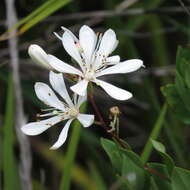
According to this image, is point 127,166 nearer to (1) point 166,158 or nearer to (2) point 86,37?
(1) point 166,158

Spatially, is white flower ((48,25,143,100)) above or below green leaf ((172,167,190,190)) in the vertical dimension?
above

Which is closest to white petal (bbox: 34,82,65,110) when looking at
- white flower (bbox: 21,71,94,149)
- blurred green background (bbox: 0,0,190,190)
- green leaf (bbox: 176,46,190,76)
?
white flower (bbox: 21,71,94,149)

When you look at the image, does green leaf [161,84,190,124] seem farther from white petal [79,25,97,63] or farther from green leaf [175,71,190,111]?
white petal [79,25,97,63]

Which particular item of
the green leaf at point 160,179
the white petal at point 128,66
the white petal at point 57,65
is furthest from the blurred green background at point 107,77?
the white petal at point 57,65

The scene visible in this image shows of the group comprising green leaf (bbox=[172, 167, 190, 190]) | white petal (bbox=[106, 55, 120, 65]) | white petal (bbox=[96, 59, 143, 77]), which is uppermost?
white petal (bbox=[106, 55, 120, 65])

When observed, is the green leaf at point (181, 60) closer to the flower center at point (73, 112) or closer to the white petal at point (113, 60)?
the white petal at point (113, 60)

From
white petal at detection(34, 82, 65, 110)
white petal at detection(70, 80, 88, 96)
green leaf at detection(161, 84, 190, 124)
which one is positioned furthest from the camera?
green leaf at detection(161, 84, 190, 124)
